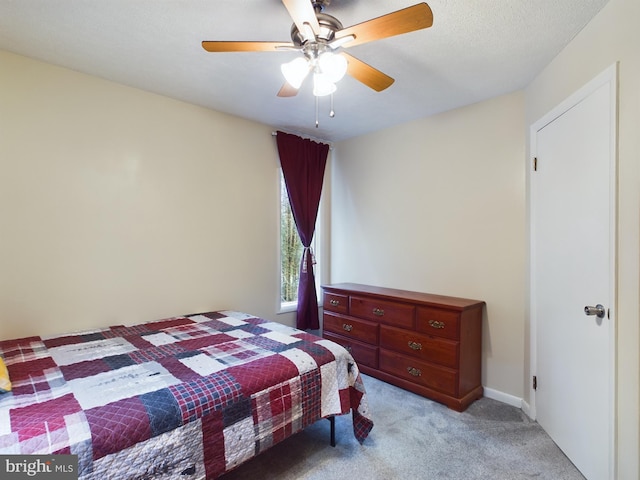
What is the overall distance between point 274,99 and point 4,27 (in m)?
1.70

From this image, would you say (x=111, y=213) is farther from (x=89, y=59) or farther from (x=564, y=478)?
(x=564, y=478)

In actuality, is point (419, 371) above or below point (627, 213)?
below

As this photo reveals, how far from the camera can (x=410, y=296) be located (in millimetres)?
2908

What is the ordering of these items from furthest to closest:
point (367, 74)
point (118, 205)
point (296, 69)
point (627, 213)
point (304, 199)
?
1. point (304, 199)
2. point (118, 205)
3. point (367, 74)
4. point (296, 69)
5. point (627, 213)

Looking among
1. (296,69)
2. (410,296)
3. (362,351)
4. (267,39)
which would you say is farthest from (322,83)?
(362,351)

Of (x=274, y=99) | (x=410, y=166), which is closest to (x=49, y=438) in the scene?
(x=274, y=99)

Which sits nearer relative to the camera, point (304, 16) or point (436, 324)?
point (304, 16)

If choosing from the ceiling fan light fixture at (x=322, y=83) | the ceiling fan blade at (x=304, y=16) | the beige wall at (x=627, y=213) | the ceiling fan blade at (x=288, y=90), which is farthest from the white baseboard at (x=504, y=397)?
the ceiling fan blade at (x=304, y=16)

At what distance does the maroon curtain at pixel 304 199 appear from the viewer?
3.54m

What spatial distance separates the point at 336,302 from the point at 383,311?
0.59m

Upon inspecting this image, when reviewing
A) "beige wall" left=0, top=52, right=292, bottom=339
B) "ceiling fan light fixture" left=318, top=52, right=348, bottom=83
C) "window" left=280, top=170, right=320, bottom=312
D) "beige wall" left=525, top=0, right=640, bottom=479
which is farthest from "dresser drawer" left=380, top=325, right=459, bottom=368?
"ceiling fan light fixture" left=318, top=52, right=348, bottom=83

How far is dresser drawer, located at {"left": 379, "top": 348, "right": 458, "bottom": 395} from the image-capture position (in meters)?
2.53

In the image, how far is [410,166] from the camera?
3297mm

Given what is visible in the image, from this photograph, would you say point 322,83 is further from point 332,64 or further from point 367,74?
point 367,74
